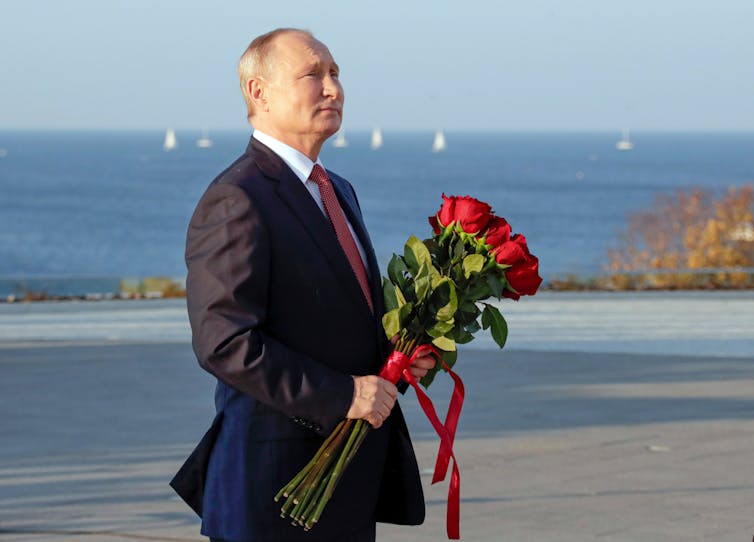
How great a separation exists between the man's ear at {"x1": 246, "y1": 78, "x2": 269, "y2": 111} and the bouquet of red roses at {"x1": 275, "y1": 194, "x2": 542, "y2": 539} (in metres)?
0.48

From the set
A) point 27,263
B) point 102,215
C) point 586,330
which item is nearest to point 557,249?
point 27,263

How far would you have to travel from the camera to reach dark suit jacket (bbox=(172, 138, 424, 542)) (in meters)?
3.36

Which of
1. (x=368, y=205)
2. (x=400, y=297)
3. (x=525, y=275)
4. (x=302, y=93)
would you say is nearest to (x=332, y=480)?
(x=400, y=297)

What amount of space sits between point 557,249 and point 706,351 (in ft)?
255

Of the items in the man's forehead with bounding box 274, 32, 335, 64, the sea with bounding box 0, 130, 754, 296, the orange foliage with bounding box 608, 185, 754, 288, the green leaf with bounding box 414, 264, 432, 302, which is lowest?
the sea with bounding box 0, 130, 754, 296

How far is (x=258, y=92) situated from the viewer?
11.8ft

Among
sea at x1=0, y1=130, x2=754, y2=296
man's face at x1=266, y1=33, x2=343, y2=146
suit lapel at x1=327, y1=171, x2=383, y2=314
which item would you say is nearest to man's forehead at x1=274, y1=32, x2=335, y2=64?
man's face at x1=266, y1=33, x2=343, y2=146

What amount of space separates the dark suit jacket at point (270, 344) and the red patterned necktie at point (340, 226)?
0.14 ft

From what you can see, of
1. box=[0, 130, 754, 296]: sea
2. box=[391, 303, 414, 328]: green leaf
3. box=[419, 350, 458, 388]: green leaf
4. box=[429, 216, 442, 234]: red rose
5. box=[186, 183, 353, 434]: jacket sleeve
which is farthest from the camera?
box=[0, 130, 754, 296]: sea

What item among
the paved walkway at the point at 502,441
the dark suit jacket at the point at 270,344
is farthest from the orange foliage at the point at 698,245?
the dark suit jacket at the point at 270,344

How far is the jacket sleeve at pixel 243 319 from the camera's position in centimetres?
334

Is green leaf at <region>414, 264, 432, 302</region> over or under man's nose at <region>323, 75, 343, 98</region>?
under

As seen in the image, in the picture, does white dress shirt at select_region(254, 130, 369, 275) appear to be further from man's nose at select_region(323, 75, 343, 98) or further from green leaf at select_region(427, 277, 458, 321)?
green leaf at select_region(427, 277, 458, 321)

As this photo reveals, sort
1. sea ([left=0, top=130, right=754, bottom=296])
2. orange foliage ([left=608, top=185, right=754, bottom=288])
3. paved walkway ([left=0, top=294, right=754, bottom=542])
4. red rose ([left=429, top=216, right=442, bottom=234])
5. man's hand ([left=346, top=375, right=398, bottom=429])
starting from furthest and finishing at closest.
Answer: sea ([left=0, top=130, right=754, bottom=296])
orange foliage ([left=608, top=185, right=754, bottom=288])
paved walkway ([left=0, top=294, right=754, bottom=542])
red rose ([left=429, top=216, right=442, bottom=234])
man's hand ([left=346, top=375, right=398, bottom=429])
